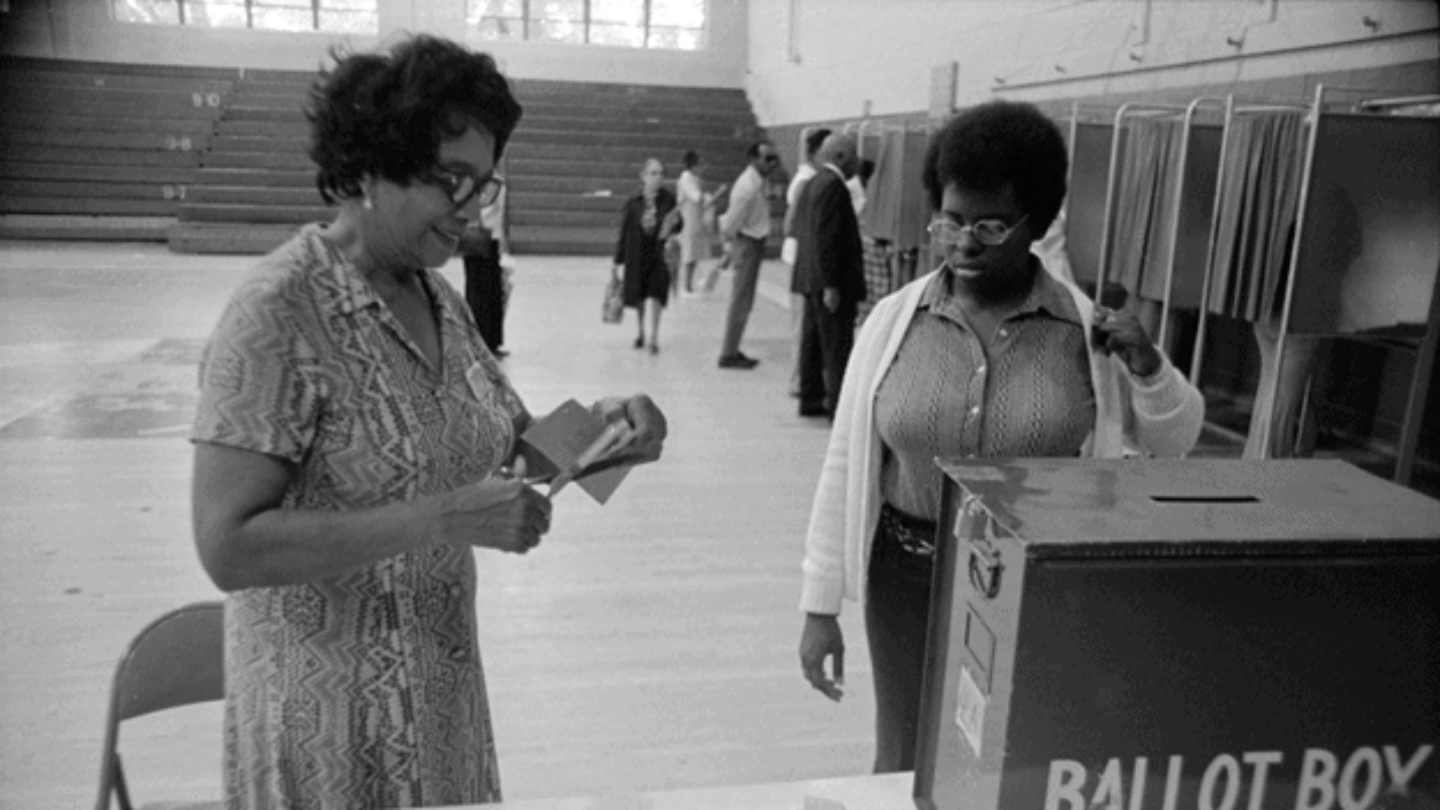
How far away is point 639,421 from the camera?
5.17ft

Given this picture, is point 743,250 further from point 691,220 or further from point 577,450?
point 577,450

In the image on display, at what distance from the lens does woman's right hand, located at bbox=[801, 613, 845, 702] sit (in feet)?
5.84

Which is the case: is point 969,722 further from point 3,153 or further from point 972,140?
point 3,153

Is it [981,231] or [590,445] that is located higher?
[981,231]

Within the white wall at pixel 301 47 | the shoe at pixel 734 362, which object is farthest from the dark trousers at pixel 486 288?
the white wall at pixel 301 47

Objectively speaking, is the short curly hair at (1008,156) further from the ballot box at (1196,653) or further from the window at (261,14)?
the window at (261,14)

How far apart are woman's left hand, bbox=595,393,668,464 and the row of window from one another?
690 inches

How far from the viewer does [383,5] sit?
17516 millimetres

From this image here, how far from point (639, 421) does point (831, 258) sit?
414cm

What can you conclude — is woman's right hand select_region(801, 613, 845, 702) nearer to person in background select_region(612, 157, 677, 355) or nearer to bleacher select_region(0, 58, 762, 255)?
person in background select_region(612, 157, 677, 355)

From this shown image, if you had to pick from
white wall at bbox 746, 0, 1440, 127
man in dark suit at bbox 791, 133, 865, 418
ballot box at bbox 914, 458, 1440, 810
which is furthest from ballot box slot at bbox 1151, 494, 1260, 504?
man in dark suit at bbox 791, 133, 865, 418

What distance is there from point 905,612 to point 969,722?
894 millimetres

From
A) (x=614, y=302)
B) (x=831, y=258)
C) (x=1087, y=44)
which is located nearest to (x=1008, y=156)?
(x=831, y=258)

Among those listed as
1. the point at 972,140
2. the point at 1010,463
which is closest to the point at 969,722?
the point at 1010,463
